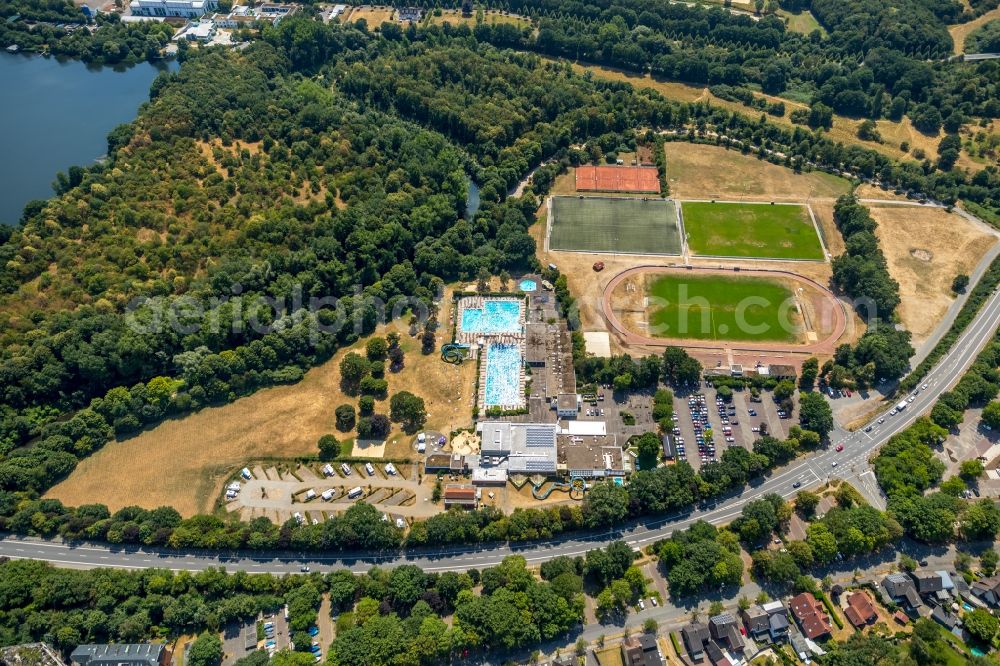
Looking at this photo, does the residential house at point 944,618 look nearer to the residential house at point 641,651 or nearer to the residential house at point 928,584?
the residential house at point 928,584


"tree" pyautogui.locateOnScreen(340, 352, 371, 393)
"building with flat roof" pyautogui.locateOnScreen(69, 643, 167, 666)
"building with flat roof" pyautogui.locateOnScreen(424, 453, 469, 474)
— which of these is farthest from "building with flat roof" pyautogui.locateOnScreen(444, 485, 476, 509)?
"building with flat roof" pyautogui.locateOnScreen(69, 643, 167, 666)

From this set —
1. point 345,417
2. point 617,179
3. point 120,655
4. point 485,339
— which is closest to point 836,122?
point 617,179

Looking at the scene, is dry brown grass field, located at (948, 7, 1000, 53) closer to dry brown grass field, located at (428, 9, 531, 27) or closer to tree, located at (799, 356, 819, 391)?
dry brown grass field, located at (428, 9, 531, 27)

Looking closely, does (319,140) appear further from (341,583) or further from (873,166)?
(873,166)

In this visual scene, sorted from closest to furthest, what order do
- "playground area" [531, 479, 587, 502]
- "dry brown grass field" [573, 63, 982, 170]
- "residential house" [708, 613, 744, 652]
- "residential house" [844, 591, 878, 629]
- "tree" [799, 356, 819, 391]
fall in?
"residential house" [708, 613, 744, 652], "residential house" [844, 591, 878, 629], "playground area" [531, 479, 587, 502], "tree" [799, 356, 819, 391], "dry brown grass field" [573, 63, 982, 170]

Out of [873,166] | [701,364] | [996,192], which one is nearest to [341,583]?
[701,364]

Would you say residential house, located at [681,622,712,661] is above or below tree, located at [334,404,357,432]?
below

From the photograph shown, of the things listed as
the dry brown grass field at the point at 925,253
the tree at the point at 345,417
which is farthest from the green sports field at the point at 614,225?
the tree at the point at 345,417
